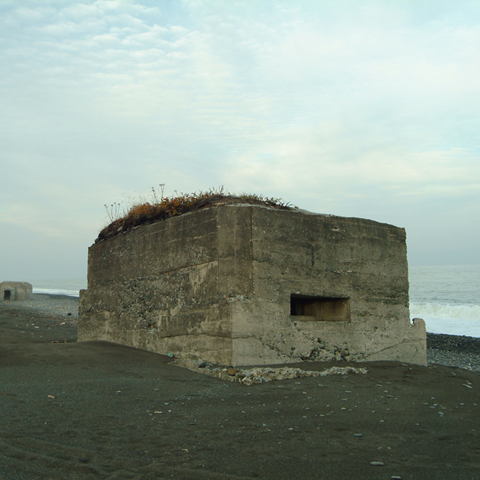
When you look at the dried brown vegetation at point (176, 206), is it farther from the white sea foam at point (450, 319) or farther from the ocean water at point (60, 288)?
the ocean water at point (60, 288)

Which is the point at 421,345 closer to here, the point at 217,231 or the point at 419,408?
the point at 419,408

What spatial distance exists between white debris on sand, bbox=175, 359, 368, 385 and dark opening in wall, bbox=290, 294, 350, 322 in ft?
3.19

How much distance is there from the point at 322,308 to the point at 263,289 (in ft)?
4.59

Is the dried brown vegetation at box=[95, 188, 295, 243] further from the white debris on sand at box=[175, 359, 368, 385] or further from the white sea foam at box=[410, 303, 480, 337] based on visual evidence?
the white sea foam at box=[410, 303, 480, 337]

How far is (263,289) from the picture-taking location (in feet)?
18.8

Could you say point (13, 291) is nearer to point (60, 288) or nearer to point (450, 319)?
point (450, 319)

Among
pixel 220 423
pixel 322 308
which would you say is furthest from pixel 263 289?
pixel 220 423

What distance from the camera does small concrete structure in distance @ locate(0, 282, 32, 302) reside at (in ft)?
91.6

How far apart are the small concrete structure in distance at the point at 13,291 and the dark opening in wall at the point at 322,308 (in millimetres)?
25689


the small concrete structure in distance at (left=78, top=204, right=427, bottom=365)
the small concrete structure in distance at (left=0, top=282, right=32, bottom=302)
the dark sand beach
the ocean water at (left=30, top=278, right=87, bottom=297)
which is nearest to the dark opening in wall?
the small concrete structure in distance at (left=78, top=204, right=427, bottom=365)

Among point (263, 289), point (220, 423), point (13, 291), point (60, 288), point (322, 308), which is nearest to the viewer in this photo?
point (220, 423)

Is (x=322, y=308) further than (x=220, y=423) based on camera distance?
Yes

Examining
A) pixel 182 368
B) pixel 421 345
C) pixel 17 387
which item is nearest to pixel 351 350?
pixel 421 345

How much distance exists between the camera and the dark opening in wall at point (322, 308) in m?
6.49
